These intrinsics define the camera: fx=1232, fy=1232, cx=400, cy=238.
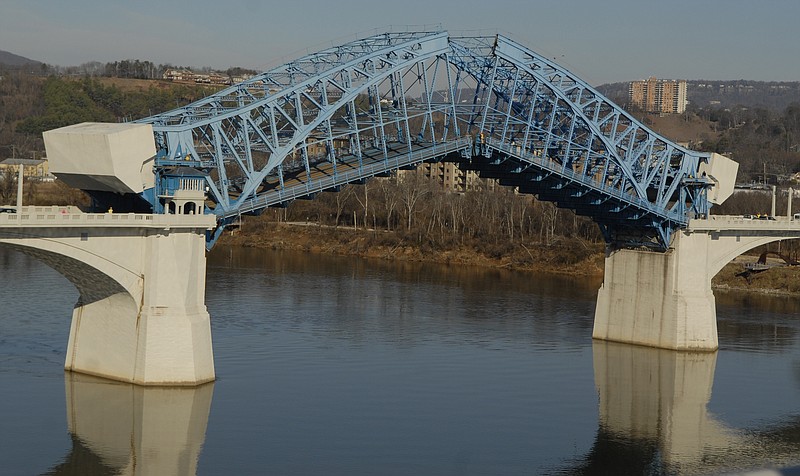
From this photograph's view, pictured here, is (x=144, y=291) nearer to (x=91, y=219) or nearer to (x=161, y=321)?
(x=161, y=321)

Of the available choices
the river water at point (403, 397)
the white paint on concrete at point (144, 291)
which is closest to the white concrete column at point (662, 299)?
the river water at point (403, 397)

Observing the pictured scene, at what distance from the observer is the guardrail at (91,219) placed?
130 ft

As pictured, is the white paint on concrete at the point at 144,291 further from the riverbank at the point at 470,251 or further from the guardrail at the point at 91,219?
the riverbank at the point at 470,251

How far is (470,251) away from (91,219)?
59316mm

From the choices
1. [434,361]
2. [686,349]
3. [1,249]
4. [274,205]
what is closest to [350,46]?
[274,205]

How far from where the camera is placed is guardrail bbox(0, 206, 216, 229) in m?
39.6

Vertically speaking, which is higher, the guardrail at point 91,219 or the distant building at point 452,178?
the distant building at point 452,178

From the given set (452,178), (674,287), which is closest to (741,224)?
(674,287)

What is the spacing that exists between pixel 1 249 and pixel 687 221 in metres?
52.8

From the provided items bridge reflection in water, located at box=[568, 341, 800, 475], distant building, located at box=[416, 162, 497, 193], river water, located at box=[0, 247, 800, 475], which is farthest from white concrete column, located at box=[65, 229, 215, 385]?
distant building, located at box=[416, 162, 497, 193]

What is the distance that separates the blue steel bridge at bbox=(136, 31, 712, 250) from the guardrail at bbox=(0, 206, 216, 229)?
60.1 inches

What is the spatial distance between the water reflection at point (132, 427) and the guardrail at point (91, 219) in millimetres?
5859

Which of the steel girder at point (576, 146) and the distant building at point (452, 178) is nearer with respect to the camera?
the steel girder at point (576, 146)

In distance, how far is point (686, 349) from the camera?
59.0 metres
